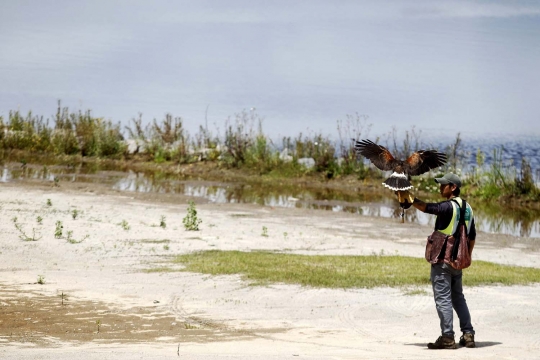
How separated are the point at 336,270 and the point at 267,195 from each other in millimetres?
15303

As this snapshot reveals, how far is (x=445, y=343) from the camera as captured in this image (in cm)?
922

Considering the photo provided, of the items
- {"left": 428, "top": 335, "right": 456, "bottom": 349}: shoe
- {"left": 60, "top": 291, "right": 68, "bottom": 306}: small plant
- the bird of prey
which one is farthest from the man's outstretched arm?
{"left": 60, "top": 291, "right": 68, "bottom": 306}: small plant

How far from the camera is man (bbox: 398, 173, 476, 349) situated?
917 cm

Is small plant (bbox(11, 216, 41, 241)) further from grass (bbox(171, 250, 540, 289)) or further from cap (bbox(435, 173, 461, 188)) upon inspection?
cap (bbox(435, 173, 461, 188))

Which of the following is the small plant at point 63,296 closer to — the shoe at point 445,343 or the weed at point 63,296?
the weed at point 63,296

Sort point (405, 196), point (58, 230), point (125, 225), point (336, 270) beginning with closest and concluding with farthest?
point (405, 196), point (336, 270), point (58, 230), point (125, 225)

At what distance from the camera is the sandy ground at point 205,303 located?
30.4ft

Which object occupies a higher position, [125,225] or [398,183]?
[398,183]

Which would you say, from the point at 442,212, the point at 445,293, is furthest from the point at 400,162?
the point at 445,293

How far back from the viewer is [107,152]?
144 ft

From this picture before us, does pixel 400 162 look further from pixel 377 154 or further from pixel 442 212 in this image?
pixel 442 212

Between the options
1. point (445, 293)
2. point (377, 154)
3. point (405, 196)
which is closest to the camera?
point (405, 196)

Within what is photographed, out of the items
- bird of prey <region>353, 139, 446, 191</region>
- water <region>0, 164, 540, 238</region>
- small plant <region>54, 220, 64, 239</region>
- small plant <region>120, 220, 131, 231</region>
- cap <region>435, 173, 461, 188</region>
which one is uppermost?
bird of prey <region>353, 139, 446, 191</region>

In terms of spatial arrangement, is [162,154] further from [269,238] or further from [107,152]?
[269,238]
